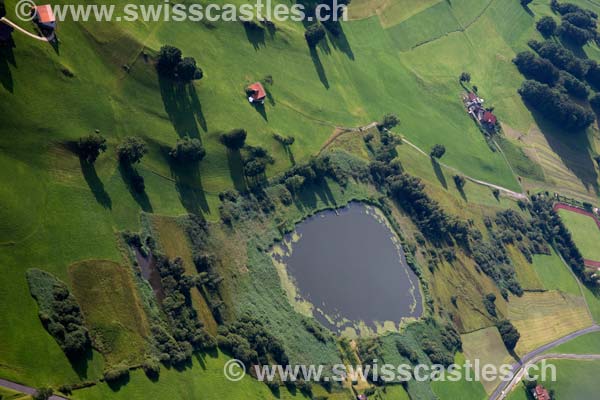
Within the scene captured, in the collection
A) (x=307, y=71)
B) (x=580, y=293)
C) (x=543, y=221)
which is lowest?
(x=580, y=293)

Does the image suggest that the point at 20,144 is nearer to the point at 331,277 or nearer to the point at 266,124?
the point at 266,124

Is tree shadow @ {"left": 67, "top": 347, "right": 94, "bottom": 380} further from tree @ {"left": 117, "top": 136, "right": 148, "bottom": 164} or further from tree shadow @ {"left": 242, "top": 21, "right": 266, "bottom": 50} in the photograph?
tree shadow @ {"left": 242, "top": 21, "right": 266, "bottom": 50}

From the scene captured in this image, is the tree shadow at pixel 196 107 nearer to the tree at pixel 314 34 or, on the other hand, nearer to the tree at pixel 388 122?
the tree at pixel 314 34

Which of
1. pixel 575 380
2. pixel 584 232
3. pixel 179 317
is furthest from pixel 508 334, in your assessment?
pixel 179 317

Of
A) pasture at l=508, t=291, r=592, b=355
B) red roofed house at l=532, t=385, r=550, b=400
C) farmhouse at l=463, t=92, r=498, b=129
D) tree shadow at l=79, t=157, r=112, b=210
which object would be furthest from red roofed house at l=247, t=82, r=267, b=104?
red roofed house at l=532, t=385, r=550, b=400

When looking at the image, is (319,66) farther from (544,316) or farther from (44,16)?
(544,316)

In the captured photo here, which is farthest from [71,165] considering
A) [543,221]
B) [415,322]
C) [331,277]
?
[543,221]
